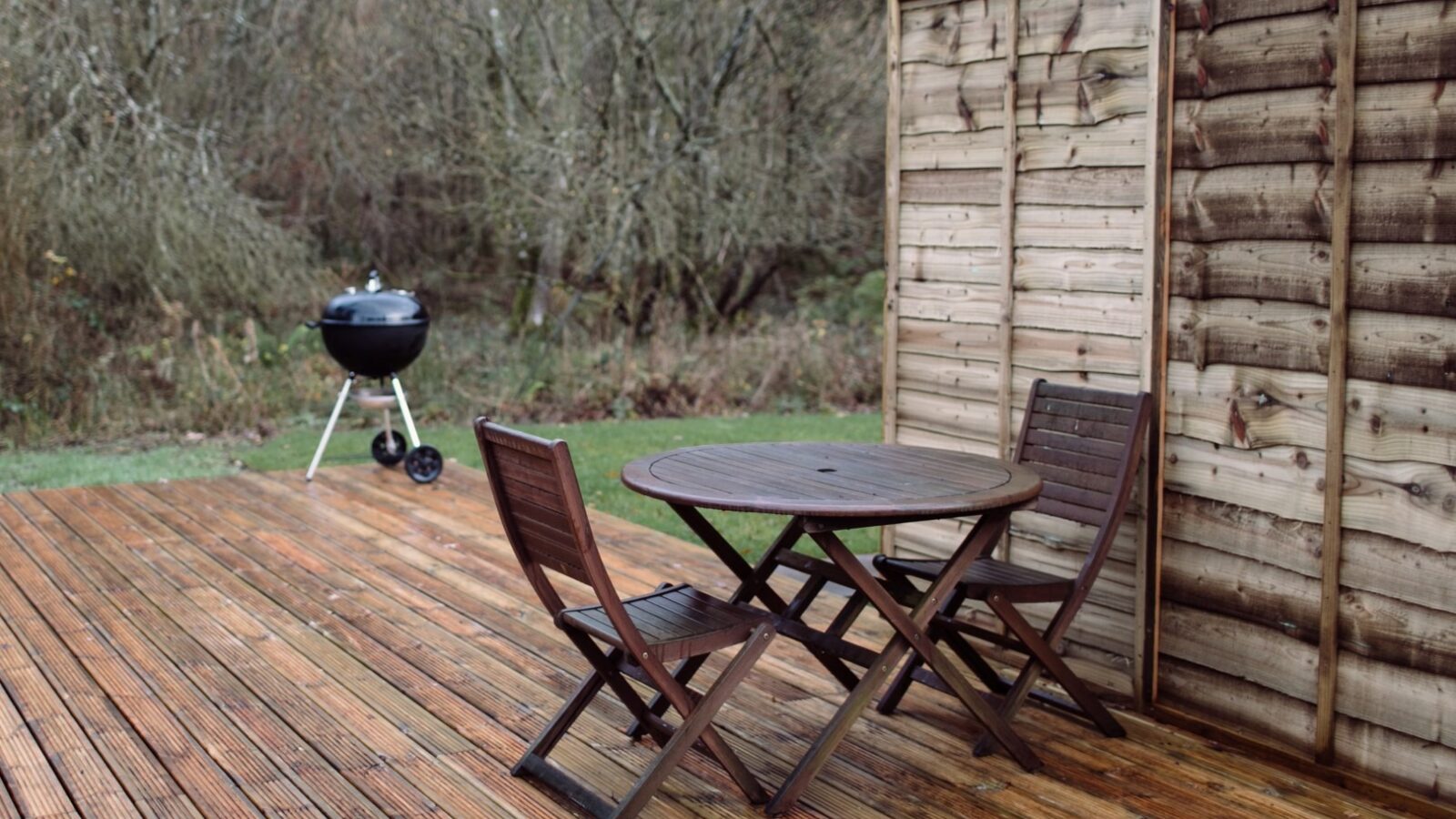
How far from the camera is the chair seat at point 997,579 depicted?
3.59 meters

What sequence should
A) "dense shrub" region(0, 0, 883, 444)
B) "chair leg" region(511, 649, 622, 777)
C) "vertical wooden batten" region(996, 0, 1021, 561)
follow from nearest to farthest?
1. "chair leg" region(511, 649, 622, 777)
2. "vertical wooden batten" region(996, 0, 1021, 561)
3. "dense shrub" region(0, 0, 883, 444)

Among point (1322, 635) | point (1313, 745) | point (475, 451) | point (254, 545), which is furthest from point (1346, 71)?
point (475, 451)

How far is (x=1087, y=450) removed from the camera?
3920 mm

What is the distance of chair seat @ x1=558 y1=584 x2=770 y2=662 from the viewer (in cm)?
312

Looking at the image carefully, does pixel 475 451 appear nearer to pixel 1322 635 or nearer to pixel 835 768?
pixel 835 768

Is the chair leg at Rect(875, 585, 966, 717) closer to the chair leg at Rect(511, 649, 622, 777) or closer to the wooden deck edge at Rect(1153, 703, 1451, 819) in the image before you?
the wooden deck edge at Rect(1153, 703, 1451, 819)

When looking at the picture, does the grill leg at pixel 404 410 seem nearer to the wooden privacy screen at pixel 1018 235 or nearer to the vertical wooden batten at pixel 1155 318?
the wooden privacy screen at pixel 1018 235

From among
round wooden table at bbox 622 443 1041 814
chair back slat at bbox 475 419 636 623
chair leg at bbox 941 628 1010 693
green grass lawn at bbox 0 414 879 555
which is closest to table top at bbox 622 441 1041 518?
round wooden table at bbox 622 443 1041 814

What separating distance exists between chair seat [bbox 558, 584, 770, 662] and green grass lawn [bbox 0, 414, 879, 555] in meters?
2.92

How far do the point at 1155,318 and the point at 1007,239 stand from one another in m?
0.66

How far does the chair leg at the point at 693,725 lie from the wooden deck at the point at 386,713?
14 centimetres

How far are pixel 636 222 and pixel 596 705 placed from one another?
7707 mm

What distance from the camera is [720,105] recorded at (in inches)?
453

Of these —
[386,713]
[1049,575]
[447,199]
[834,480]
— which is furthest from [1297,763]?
[447,199]
